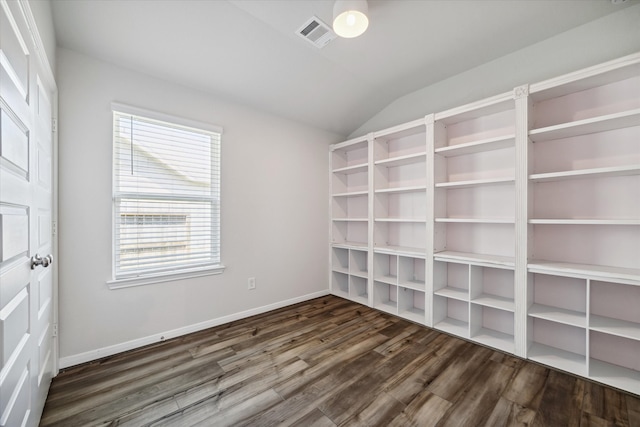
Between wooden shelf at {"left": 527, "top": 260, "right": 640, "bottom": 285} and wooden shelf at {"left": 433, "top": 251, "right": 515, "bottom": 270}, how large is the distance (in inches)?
6.6

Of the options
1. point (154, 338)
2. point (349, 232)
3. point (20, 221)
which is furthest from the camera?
point (349, 232)

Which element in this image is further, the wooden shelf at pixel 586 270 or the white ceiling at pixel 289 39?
the white ceiling at pixel 289 39

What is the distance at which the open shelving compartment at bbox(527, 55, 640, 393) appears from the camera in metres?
1.89

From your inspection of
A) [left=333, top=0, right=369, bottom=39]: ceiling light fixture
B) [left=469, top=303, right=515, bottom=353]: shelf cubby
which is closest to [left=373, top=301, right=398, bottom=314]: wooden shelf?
[left=469, top=303, right=515, bottom=353]: shelf cubby

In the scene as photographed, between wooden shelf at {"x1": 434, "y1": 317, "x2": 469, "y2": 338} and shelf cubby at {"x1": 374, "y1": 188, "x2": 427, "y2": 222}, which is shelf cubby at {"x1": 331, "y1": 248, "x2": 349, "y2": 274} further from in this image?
wooden shelf at {"x1": 434, "y1": 317, "x2": 469, "y2": 338}

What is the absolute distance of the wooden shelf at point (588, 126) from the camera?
1.80 metres

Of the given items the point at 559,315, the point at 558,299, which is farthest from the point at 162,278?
the point at 558,299

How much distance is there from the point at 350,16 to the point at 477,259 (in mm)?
2238

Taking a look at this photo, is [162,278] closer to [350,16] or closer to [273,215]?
[273,215]

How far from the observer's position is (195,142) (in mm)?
2703

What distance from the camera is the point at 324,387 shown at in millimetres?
1845

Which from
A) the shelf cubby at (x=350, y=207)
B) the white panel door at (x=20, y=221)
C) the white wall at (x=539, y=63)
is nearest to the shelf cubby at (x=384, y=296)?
the shelf cubby at (x=350, y=207)

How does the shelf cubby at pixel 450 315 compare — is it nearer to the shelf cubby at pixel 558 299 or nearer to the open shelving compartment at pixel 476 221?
the open shelving compartment at pixel 476 221

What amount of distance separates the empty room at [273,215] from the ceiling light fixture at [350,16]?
1 cm
